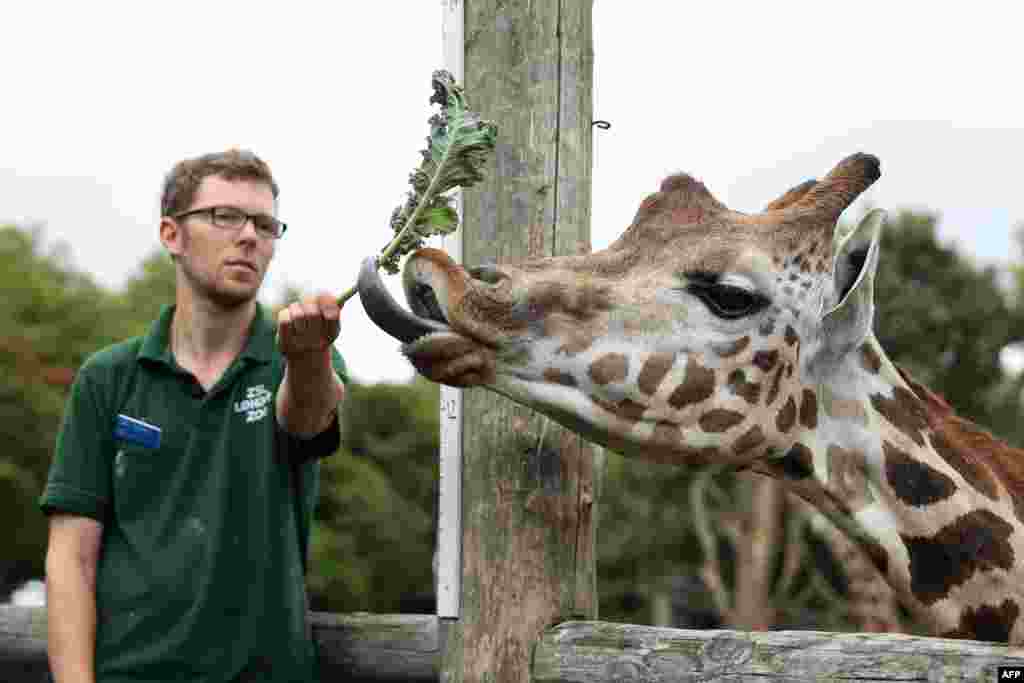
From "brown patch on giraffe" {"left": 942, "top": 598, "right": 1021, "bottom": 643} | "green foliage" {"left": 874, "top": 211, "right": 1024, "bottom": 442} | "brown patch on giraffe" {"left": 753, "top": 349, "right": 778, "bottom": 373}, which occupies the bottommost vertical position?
"brown patch on giraffe" {"left": 942, "top": 598, "right": 1021, "bottom": 643}

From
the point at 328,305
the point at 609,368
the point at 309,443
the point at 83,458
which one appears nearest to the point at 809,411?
the point at 609,368

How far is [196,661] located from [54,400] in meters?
29.2

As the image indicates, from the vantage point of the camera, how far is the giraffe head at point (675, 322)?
10.4 feet

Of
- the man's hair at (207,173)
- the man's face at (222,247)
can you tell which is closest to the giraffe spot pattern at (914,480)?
the man's face at (222,247)

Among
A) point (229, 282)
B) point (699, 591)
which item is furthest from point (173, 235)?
point (699, 591)

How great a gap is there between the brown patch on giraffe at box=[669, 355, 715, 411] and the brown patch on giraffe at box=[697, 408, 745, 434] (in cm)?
4

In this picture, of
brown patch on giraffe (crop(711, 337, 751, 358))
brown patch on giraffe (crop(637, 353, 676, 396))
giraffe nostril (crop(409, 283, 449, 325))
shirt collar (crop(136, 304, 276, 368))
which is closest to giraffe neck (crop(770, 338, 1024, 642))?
brown patch on giraffe (crop(711, 337, 751, 358))

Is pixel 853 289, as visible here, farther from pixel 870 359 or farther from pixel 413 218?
pixel 413 218

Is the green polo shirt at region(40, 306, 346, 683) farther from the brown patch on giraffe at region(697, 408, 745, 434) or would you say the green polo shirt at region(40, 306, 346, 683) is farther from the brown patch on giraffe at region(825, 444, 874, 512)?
the brown patch on giraffe at region(825, 444, 874, 512)

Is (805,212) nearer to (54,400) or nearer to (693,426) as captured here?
(693,426)

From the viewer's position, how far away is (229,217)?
3846 mm

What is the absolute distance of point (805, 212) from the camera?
3.48 metres

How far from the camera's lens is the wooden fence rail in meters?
2.94

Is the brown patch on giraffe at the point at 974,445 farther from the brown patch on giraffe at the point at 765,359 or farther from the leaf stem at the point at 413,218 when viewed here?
the leaf stem at the point at 413,218
